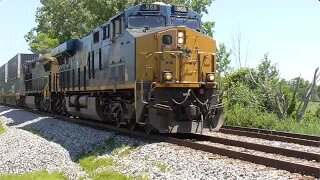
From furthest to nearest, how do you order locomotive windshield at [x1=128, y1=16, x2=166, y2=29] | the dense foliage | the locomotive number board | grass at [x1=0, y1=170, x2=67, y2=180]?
the dense foliage, the locomotive number board, locomotive windshield at [x1=128, y1=16, x2=166, y2=29], grass at [x1=0, y1=170, x2=67, y2=180]

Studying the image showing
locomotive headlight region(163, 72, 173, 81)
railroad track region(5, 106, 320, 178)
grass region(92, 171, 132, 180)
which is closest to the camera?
railroad track region(5, 106, 320, 178)

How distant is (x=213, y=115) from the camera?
12062 mm

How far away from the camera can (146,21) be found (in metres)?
12.9

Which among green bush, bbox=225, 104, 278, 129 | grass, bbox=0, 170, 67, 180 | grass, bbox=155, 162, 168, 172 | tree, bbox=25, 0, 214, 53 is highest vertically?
tree, bbox=25, 0, 214, 53

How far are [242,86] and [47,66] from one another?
38.5 feet

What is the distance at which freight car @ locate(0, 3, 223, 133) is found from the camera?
11383mm

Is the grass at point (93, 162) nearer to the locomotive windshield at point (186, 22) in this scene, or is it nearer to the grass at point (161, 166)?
the grass at point (161, 166)

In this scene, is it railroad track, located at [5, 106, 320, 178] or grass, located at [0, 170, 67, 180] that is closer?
railroad track, located at [5, 106, 320, 178]

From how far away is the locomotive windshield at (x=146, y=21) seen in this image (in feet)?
41.4

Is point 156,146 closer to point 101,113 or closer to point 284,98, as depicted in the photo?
point 101,113

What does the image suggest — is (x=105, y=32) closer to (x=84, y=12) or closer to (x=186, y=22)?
(x=186, y=22)

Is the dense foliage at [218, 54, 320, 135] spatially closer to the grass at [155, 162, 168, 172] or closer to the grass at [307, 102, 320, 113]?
the grass at [307, 102, 320, 113]

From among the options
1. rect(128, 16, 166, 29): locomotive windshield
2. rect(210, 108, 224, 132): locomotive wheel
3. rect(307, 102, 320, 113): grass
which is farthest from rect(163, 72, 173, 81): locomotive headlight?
rect(307, 102, 320, 113): grass

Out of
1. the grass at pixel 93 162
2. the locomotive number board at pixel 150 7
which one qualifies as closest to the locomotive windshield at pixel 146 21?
the locomotive number board at pixel 150 7
